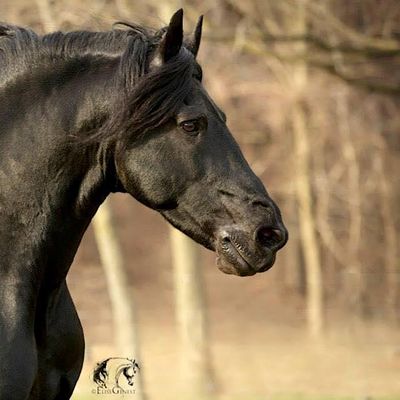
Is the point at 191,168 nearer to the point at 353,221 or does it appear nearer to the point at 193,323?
the point at 193,323

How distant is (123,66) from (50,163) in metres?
0.43

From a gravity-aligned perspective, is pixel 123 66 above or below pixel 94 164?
above

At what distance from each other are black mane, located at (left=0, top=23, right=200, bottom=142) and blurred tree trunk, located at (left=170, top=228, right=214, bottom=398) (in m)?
9.99

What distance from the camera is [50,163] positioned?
12.1 feet

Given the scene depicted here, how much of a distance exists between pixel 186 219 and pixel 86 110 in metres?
0.52

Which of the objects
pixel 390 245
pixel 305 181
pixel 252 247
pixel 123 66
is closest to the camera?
pixel 252 247

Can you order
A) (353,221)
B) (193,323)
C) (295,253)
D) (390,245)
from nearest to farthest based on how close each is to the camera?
(193,323) < (390,245) < (353,221) < (295,253)

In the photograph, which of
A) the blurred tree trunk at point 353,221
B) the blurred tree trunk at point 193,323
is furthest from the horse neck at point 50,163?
the blurred tree trunk at point 353,221

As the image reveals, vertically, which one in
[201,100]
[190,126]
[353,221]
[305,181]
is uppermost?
[305,181]

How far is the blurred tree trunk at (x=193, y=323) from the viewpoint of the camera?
1385 cm

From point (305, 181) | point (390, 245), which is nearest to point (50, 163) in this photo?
point (305, 181)

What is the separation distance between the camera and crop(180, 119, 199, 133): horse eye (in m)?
3.61

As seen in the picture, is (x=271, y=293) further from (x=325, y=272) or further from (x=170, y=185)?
(x=170, y=185)

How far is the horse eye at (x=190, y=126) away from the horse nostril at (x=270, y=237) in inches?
16.5
